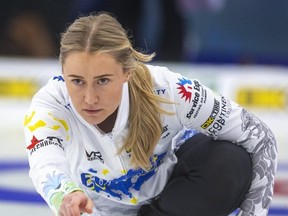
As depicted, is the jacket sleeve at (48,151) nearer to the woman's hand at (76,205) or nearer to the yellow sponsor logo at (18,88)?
the woman's hand at (76,205)

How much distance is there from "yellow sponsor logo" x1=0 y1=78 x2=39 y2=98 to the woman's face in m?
3.38

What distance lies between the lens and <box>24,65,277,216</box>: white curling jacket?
8.57 feet

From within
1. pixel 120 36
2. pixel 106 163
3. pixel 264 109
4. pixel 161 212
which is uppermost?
pixel 120 36

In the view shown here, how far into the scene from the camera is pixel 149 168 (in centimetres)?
286

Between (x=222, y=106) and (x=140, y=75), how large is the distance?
1.06ft

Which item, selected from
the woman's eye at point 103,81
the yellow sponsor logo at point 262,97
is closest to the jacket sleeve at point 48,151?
the woman's eye at point 103,81

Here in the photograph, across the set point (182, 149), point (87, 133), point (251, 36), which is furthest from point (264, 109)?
point (87, 133)

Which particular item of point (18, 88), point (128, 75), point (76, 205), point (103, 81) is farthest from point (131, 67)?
point (18, 88)

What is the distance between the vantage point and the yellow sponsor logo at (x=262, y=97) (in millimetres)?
5695

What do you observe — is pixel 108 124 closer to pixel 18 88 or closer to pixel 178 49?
pixel 18 88

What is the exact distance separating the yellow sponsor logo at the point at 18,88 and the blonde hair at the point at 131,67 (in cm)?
315

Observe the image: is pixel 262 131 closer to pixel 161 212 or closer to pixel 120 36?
pixel 161 212

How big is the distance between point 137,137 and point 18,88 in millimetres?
3303

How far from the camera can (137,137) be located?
272 cm
